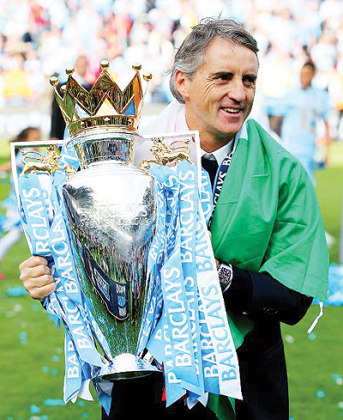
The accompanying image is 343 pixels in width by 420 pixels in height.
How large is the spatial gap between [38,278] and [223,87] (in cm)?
67

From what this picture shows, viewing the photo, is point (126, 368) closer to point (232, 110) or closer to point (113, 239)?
point (113, 239)

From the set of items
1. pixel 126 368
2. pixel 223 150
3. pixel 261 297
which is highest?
pixel 223 150

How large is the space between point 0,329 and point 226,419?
13.1 ft

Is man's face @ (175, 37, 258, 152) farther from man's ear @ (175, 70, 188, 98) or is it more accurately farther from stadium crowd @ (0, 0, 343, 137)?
stadium crowd @ (0, 0, 343, 137)

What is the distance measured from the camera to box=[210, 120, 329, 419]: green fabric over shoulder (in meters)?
2.01

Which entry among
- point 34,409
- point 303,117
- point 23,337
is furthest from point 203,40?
point 303,117

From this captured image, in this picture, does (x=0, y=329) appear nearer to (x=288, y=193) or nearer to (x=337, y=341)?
(x=337, y=341)

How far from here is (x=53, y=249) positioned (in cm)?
192

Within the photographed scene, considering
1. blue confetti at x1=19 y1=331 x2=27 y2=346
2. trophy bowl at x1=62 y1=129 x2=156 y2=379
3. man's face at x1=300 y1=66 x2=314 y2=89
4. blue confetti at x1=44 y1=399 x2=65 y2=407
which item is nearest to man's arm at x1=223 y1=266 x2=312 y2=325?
trophy bowl at x1=62 y1=129 x2=156 y2=379

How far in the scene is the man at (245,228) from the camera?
2.00 m

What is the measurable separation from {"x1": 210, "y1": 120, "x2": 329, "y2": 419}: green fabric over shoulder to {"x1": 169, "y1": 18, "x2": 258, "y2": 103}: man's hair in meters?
0.25

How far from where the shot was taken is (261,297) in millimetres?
1968

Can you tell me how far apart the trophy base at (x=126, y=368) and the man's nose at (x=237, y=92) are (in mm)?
689

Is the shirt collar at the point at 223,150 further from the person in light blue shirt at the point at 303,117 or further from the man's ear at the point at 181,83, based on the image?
the person in light blue shirt at the point at 303,117
